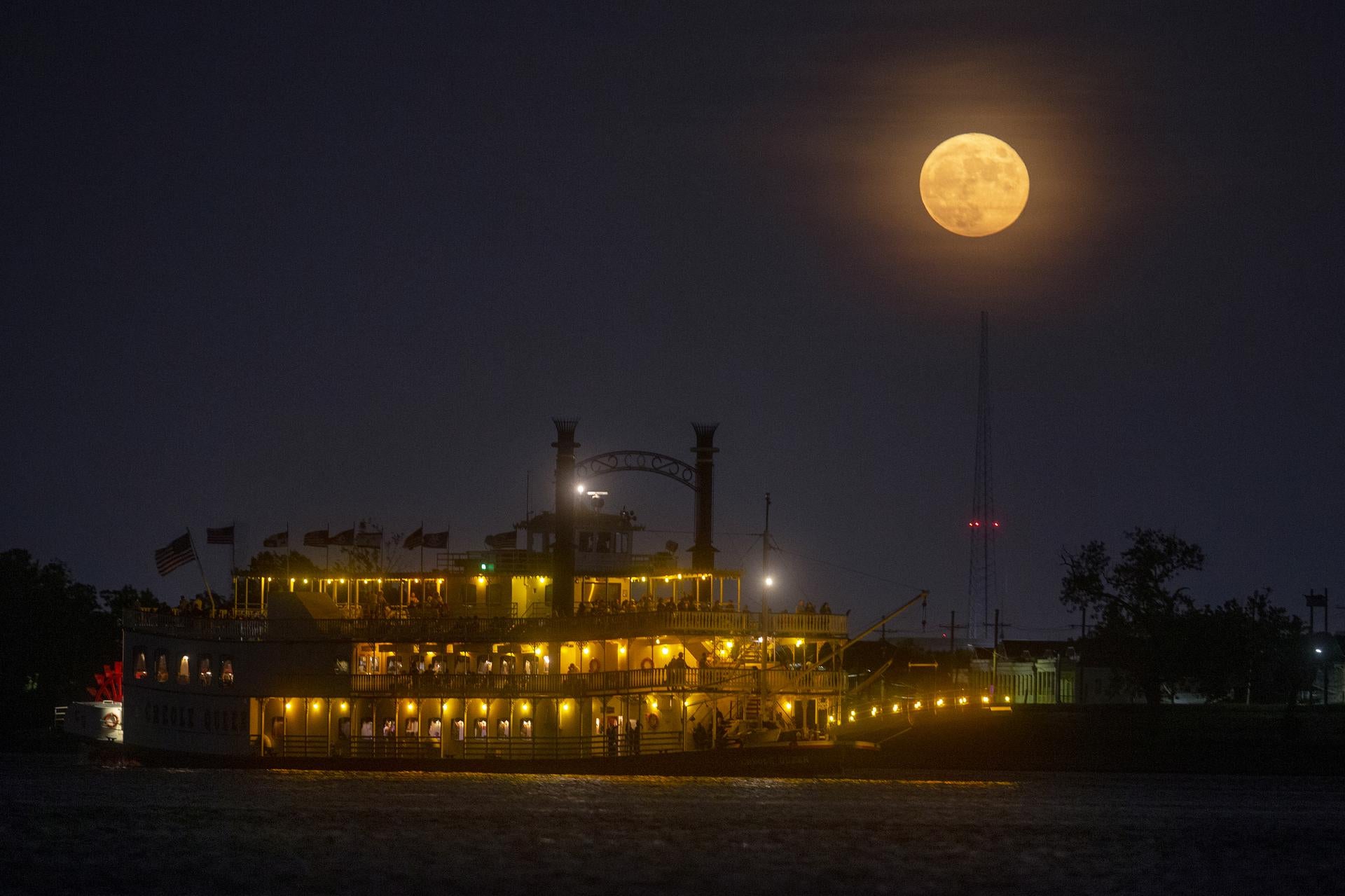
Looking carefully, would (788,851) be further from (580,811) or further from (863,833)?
(580,811)

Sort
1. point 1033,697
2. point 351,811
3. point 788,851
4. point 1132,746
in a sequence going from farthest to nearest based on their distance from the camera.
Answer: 1. point 1033,697
2. point 1132,746
3. point 351,811
4. point 788,851

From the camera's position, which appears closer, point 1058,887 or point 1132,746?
point 1058,887

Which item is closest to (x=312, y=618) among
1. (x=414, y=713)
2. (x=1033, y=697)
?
Result: (x=414, y=713)

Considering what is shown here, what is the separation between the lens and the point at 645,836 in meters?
40.2

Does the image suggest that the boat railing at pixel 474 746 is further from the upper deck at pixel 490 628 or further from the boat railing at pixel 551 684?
the upper deck at pixel 490 628

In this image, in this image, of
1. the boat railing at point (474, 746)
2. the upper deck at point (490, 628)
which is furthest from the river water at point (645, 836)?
the upper deck at point (490, 628)

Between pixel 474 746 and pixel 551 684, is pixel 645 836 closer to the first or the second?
pixel 551 684

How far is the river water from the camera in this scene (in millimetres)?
34156

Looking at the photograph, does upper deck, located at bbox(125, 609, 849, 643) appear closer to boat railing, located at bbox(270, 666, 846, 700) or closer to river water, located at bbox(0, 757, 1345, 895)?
boat railing, located at bbox(270, 666, 846, 700)

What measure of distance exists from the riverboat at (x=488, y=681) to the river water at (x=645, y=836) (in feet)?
11.6

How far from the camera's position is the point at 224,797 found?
48875 millimetres

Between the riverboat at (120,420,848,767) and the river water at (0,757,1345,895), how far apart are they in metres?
3.55

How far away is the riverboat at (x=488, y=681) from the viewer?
59312 mm

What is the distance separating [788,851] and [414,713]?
86.6 feet
